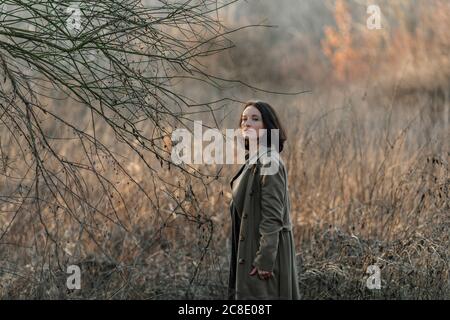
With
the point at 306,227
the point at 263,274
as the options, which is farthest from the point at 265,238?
the point at 306,227

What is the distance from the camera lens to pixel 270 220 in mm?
4746

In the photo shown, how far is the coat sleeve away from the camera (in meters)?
4.73

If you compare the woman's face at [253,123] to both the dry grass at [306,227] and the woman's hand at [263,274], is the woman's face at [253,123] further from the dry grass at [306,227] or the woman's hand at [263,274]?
the woman's hand at [263,274]

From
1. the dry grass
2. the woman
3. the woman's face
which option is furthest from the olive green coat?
the dry grass

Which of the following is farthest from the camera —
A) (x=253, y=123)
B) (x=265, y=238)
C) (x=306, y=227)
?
(x=306, y=227)

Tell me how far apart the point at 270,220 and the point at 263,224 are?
40 mm

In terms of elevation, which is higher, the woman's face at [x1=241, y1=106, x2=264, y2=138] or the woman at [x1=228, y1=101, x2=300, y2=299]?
the woman's face at [x1=241, y1=106, x2=264, y2=138]

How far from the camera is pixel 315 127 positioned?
8492 mm

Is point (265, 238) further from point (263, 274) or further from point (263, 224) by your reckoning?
point (263, 274)

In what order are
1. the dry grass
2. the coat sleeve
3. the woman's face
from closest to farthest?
the coat sleeve → the woman's face → the dry grass

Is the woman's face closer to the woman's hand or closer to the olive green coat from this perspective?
the olive green coat

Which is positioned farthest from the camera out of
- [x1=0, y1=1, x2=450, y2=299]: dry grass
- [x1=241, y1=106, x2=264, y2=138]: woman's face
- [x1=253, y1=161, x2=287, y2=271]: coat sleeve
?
[x1=0, y1=1, x2=450, y2=299]: dry grass
